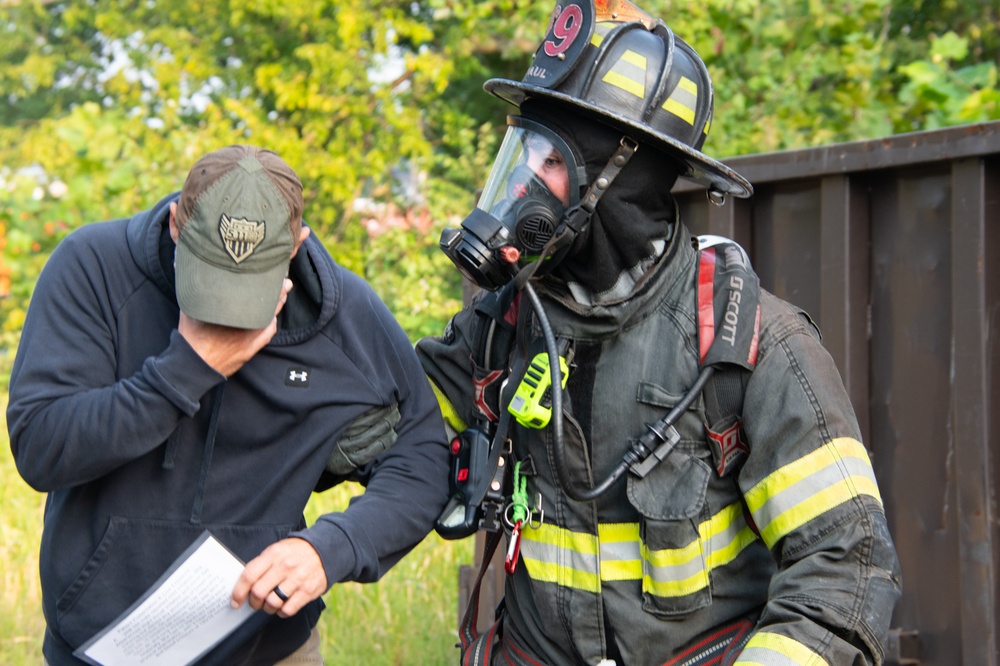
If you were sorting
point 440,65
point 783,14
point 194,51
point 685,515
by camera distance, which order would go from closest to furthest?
point 685,515 → point 783,14 → point 440,65 → point 194,51

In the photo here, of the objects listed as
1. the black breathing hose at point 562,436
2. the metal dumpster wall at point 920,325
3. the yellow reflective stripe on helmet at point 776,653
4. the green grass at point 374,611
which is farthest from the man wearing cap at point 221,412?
the green grass at point 374,611

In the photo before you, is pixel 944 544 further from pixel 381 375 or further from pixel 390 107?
pixel 390 107

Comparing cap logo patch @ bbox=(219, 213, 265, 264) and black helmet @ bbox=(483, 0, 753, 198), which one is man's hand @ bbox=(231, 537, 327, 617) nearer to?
cap logo patch @ bbox=(219, 213, 265, 264)

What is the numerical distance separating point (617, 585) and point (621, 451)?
0.28 meters

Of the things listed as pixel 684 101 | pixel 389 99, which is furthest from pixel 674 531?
pixel 389 99

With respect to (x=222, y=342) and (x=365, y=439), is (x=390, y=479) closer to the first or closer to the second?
(x=365, y=439)

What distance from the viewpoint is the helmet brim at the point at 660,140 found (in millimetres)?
2268

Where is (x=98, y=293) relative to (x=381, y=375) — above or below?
above

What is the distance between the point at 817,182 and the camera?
141 inches

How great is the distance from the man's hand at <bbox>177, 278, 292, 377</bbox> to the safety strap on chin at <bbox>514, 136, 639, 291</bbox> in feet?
1.82

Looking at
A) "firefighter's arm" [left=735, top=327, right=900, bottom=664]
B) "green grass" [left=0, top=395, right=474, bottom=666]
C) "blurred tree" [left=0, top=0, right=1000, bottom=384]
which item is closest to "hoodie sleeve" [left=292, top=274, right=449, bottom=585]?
"firefighter's arm" [left=735, top=327, right=900, bottom=664]

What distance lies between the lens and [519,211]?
7.55 ft

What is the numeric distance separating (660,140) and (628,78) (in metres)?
0.15

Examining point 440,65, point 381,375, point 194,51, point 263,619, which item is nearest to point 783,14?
point 440,65
